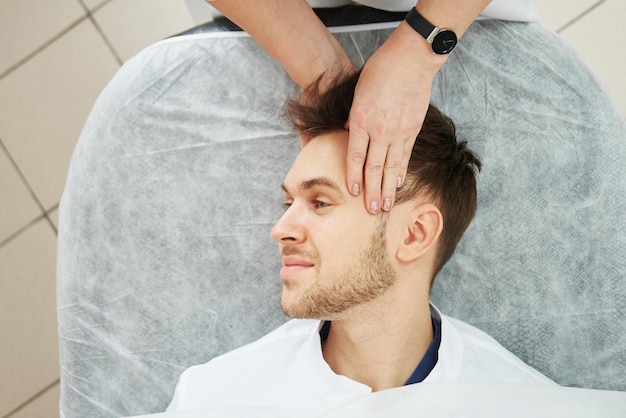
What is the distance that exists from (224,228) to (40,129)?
1.03 m

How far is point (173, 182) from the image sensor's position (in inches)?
62.7

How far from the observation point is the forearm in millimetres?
1344

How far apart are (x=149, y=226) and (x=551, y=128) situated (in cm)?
104

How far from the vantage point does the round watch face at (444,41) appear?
1.19m

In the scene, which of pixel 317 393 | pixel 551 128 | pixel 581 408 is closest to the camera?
pixel 581 408

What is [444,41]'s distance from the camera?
120cm

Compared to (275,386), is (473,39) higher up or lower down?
higher up

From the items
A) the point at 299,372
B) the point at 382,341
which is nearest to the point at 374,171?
the point at 382,341

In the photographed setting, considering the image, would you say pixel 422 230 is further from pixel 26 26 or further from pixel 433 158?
pixel 26 26

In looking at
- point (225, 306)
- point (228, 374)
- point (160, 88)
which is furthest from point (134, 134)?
A: point (228, 374)

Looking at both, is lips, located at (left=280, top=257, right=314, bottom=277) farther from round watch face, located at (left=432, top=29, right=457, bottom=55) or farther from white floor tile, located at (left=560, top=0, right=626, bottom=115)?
white floor tile, located at (left=560, top=0, right=626, bottom=115)

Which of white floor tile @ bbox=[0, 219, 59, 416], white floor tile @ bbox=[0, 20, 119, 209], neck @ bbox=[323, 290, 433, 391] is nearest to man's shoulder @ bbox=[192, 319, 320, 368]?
neck @ bbox=[323, 290, 433, 391]

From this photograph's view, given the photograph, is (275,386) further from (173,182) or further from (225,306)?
(173,182)

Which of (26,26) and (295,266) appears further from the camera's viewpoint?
(26,26)
